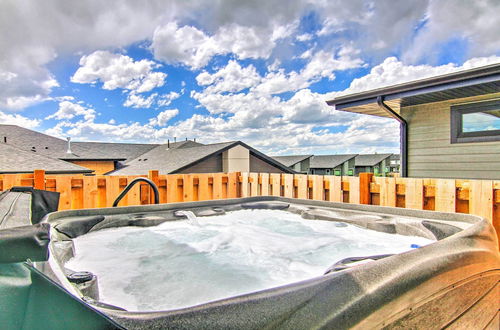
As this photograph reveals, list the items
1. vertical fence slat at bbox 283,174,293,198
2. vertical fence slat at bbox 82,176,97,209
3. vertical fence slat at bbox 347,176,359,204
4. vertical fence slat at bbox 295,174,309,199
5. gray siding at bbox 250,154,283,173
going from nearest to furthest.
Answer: vertical fence slat at bbox 347,176,359,204 < vertical fence slat at bbox 82,176,97,209 < vertical fence slat at bbox 295,174,309,199 < vertical fence slat at bbox 283,174,293,198 < gray siding at bbox 250,154,283,173

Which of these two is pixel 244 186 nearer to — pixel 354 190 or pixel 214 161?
pixel 354 190

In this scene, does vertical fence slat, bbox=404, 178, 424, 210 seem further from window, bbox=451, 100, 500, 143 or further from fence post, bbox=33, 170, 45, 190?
fence post, bbox=33, 170, 45, 190

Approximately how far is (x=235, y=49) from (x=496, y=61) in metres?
5.73

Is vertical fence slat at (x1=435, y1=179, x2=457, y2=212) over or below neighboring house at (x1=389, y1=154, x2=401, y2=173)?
below

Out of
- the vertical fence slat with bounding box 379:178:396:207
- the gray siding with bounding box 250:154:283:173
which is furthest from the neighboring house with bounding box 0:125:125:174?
the vertical fence slat with bounding box 379:178:396:207

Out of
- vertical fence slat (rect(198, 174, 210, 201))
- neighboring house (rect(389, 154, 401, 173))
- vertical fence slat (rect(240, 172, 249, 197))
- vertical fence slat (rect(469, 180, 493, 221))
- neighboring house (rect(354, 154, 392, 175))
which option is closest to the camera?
vertical fence slat (rect(469, 180, 493, 221))

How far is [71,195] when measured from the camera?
12.6ft

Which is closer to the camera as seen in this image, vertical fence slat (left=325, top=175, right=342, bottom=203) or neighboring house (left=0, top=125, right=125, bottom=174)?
vertical fence slat (left=325, top=175, right=342, bottom=203)

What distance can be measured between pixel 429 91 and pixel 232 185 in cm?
381

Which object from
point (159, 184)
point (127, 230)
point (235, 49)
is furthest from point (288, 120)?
point (127, 230)

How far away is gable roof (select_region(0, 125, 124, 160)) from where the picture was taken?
1497 cm

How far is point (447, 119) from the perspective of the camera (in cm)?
581

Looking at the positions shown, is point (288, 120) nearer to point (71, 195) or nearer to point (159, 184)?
point (159, 184)

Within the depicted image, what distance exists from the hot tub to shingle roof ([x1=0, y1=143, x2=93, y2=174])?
8.70 m
